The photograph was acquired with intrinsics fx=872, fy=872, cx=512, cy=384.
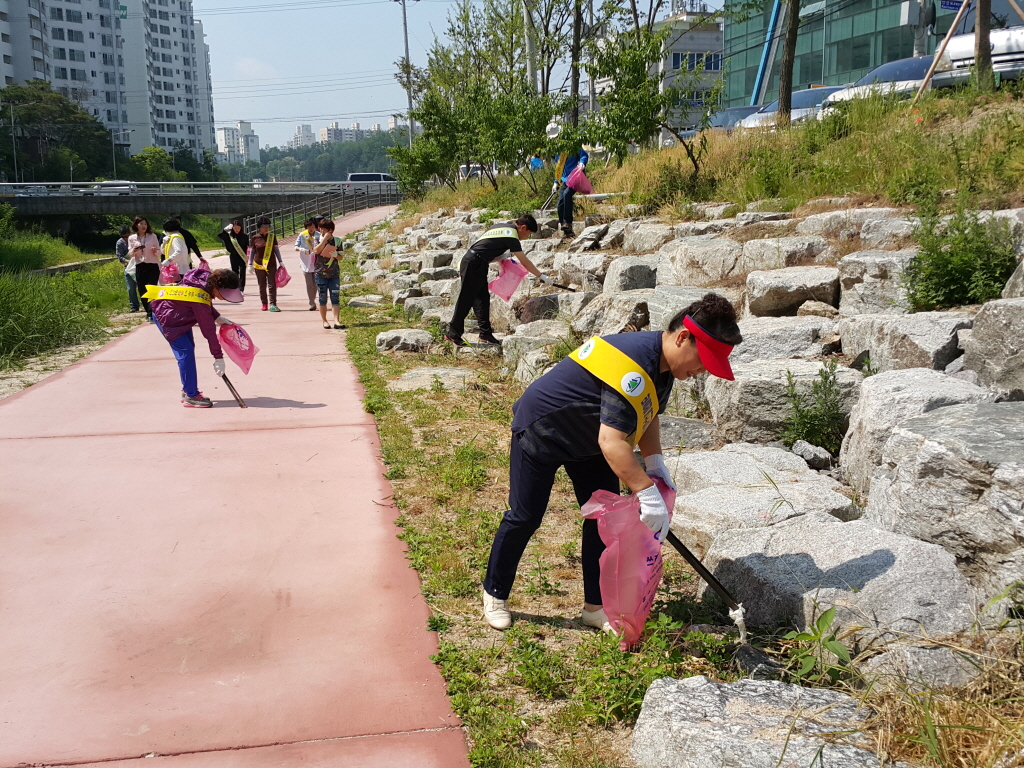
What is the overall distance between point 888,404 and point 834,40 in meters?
41.9

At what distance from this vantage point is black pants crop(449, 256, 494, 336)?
972cm

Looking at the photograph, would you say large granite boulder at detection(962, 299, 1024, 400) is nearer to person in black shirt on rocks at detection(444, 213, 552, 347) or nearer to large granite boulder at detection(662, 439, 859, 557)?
large granite boulder at detection(662, 439, 859, 557)

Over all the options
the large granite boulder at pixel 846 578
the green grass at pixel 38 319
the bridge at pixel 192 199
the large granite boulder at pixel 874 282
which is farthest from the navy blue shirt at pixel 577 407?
the bridge at pixel 192 199

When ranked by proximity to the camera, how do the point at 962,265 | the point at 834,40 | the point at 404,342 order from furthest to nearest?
1. the point at 834,40
2. the point at 404,342
3. the point at 962,265

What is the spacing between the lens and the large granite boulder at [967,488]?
3.36 m

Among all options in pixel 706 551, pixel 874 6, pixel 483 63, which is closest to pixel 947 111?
pixel 706 551

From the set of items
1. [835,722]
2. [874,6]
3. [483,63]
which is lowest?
[835,722]

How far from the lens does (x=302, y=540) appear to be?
4.89 metres

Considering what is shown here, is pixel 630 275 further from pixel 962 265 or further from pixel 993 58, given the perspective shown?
pixel 993 58

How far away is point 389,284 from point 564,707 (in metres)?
13.3

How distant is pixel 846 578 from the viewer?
11.5ft

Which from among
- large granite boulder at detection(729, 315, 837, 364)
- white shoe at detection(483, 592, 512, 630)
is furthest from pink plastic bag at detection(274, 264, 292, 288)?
white shoe at detection(483, 592, 512, 630)

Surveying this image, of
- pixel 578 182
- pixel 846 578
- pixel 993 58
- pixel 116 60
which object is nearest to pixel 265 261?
pixel 578 182

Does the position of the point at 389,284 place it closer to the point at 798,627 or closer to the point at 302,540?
the point at 302,540
